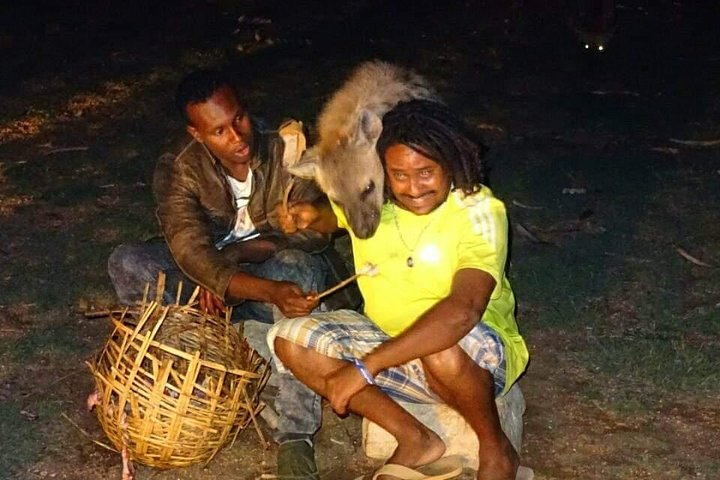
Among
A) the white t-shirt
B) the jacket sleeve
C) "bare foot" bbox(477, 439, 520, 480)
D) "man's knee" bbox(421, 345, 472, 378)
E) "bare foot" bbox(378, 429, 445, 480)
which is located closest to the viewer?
"man's knee" bbox(421, 345, 472, 378)

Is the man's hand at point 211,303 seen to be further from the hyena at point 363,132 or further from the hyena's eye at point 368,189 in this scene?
the hyena's eye at point 368,189

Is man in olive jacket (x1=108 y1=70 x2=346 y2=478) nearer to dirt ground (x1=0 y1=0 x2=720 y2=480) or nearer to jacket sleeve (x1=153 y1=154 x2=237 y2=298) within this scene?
jacket sleeve (x1=153 y1=154 x2=237 y2=298)

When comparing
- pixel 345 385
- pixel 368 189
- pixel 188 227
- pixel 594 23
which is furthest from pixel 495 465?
pixel 594 23

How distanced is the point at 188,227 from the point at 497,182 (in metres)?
2.70

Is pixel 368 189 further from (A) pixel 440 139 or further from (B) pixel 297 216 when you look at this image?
(B) pixel 297 216

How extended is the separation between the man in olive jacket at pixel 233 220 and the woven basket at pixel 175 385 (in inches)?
5.5

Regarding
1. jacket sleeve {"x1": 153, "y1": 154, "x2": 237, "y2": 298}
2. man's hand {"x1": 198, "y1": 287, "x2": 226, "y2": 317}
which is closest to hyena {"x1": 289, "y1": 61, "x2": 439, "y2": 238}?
jacket sleeve {"x1": 153, "y1": 154, "x2": 237, "y2": 298}

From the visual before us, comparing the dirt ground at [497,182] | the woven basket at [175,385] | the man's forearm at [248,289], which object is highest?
the man's forearm at [248,289]

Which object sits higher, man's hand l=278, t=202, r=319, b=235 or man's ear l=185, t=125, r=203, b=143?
man's ear l=185, t=125, r=203, b=143

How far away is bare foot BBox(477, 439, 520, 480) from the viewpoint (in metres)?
3.29

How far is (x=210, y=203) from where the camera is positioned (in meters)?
3.92

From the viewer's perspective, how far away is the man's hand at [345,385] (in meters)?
3.23

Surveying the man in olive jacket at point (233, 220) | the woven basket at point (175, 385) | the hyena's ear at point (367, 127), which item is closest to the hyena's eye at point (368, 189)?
the hyena's ear at point (367, 127)

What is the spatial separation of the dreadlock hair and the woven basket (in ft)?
2.72
